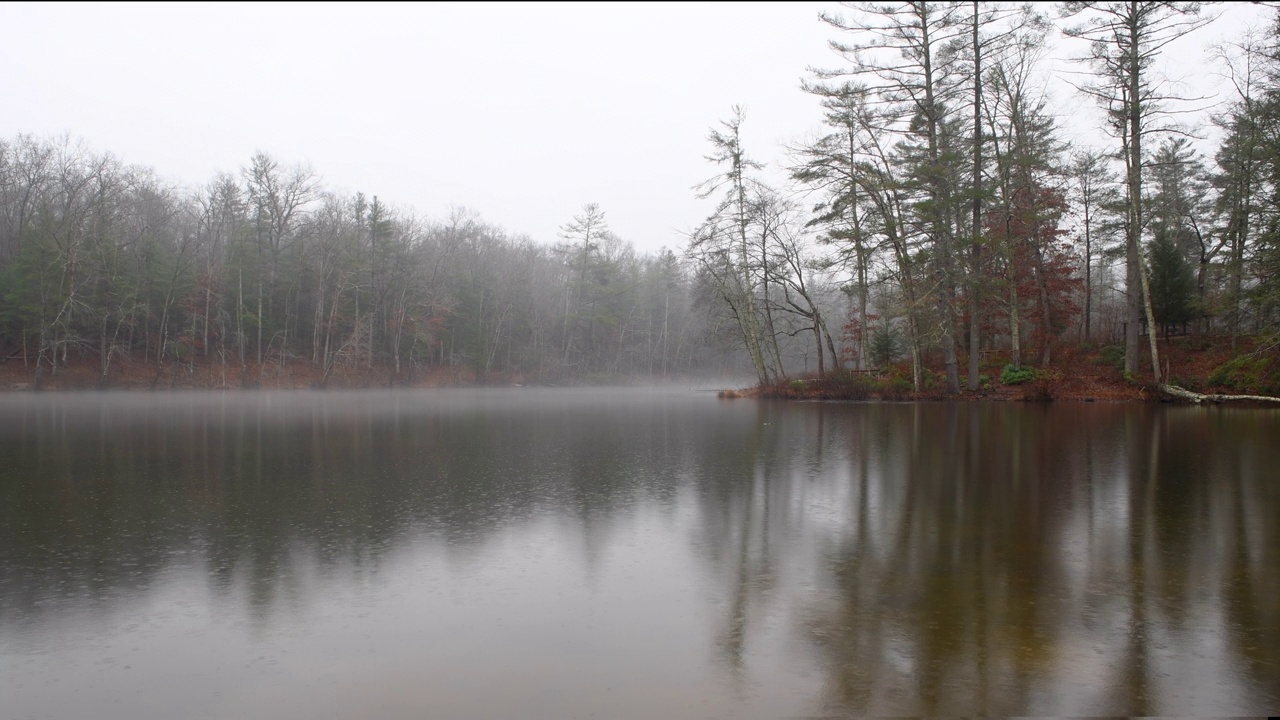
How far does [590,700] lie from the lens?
357cm

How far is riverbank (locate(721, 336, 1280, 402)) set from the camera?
79.3 feet

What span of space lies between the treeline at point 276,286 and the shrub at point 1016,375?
16.0m

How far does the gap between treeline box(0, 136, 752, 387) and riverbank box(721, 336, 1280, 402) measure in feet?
36.7

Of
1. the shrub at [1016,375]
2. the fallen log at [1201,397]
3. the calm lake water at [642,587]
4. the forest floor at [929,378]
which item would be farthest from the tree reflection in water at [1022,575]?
the shrub at [1016,375]

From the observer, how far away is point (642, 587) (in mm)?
5395

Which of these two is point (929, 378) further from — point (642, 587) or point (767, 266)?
point (642, 587)

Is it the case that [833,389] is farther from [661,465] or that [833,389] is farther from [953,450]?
[661,465]

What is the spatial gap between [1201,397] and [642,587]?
79.9ft

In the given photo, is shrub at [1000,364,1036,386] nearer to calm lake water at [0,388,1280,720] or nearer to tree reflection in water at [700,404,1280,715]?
tree reflection in water at [700,404,1280,715]

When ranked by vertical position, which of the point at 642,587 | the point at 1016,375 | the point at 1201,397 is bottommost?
Answer: the point at 642,587

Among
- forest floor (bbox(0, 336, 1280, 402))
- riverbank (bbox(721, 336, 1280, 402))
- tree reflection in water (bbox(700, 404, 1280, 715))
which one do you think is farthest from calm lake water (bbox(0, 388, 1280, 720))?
forest floor (bbox(0, 336, 1280, 402))

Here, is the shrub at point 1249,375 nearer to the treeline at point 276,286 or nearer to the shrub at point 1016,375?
the shrub at point 1016,375

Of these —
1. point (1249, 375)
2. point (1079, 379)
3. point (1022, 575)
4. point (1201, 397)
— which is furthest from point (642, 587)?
point (1079, 379)

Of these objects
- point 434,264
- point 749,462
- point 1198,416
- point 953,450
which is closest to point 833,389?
point 1198,416
